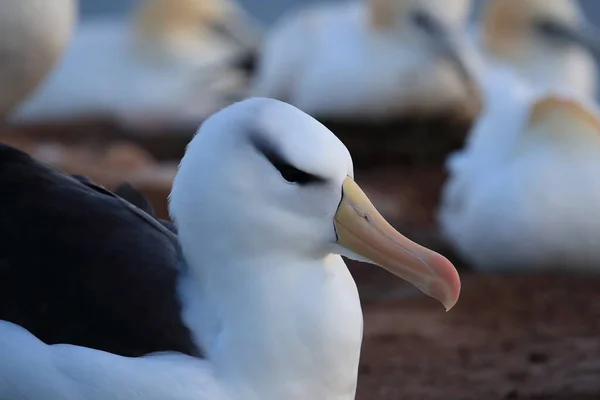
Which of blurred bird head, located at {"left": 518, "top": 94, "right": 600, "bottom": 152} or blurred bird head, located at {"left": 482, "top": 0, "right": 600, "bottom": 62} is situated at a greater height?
blurred bird head, located at {"left": 482, "top": 0, "right": 600, "bottom": 62}

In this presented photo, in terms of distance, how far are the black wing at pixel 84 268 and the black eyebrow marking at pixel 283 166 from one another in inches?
14.0

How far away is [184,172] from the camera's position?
9.62 ft

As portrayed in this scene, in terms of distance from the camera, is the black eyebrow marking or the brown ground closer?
the black eyebrow marking

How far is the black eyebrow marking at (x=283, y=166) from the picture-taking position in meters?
2.85

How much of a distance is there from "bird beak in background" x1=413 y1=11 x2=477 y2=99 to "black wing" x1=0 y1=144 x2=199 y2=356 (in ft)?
21.5

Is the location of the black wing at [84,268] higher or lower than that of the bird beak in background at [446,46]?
lower

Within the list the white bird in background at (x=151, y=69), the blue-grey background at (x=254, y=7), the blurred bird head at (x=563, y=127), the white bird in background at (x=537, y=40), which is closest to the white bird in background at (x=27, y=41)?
the blurred bird head at (x=563, y=127)

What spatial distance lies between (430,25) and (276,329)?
7.02 meters

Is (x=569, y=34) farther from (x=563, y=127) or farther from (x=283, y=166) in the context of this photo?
(x=283, y=166)

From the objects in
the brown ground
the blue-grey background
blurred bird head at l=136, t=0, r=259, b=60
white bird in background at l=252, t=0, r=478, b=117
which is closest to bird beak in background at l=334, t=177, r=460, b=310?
the brown ground

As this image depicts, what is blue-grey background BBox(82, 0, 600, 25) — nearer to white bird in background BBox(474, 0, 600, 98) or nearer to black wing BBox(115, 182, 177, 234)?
white bird in background BBox(474, 0, 600, 98)

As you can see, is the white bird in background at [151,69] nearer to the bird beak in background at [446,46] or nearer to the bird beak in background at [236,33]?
the bird beak in background at [236,33]

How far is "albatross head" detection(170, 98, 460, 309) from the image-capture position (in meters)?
2.86

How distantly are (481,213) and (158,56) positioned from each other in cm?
582
